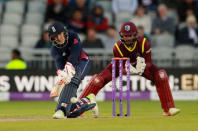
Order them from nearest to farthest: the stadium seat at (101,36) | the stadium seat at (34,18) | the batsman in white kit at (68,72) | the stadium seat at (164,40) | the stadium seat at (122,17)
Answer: the batsman in white kit at (68,72) → the stadium seat at (164,40) → the stadium seat at (101,36) → the stadium seat at (122,17) → the stadium seat at (34,18)

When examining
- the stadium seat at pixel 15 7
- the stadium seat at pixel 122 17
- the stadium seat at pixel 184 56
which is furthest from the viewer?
the stadium seat at pixel 15 7

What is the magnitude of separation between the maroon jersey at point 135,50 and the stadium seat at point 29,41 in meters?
7.64

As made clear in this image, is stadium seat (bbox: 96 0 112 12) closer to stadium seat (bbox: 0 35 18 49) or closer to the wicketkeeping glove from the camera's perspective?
stadium seat (bbox: 0 35 18 49)

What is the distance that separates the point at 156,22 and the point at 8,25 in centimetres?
443

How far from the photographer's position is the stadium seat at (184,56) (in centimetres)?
1805

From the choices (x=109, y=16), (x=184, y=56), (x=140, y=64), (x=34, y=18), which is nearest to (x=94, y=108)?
(x=140, y=64)

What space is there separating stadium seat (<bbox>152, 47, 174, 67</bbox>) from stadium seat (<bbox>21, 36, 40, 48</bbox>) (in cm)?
359

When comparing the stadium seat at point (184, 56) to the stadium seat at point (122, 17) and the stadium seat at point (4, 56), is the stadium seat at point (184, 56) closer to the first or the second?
the stadium seat at point (122, 17)

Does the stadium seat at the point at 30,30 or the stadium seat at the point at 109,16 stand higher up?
the stadium seat at the point at 109,16

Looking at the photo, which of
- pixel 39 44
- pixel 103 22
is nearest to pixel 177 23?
pixel 103 22

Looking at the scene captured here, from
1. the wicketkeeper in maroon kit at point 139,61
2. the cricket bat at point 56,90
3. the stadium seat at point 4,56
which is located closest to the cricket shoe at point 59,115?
the cricket bat at point 56,90

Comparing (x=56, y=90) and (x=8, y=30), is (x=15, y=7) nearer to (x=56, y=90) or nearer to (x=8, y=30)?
(x=8, y=30)

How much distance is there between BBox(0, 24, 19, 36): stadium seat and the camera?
19484mm

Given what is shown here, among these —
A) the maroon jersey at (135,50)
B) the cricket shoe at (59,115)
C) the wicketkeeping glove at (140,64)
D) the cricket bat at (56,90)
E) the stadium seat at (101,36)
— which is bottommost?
the cricket shoe at (59,115)
